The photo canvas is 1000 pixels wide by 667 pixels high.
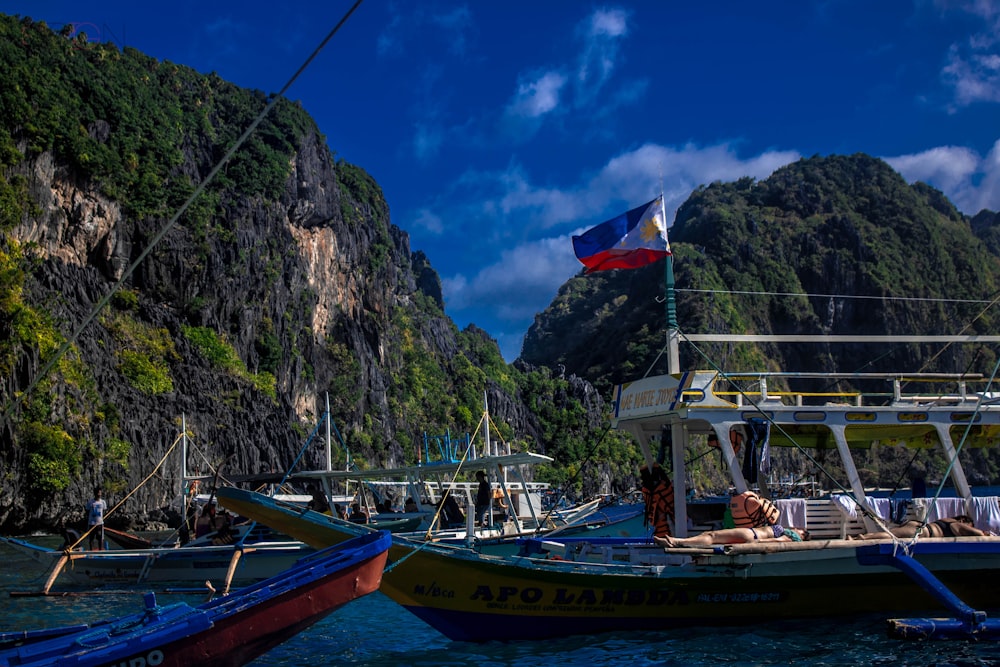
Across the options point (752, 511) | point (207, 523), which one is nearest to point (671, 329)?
point (752, 511)

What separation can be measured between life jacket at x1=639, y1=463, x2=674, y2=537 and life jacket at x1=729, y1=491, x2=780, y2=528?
69.3 inches

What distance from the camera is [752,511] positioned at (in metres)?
13.2

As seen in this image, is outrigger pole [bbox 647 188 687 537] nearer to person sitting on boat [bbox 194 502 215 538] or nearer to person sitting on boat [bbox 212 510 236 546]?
person sitting on boat [bbox 212 510 236 546]

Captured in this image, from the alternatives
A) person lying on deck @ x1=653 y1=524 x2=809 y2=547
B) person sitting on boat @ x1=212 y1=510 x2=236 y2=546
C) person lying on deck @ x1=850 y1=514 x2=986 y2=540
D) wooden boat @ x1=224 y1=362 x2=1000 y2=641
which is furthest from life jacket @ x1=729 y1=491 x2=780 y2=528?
person sitting on boat @ x1=212 y1=510 x2=236 y2=546

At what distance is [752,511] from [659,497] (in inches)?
82.9

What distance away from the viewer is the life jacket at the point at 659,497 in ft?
49.1

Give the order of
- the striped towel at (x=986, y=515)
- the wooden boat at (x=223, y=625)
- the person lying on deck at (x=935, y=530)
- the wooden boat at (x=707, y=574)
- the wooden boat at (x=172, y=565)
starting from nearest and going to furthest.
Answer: the wooden boat at (x=223, y=625)
the wooden boat at (x=707, y=574)
the person lying on deck at (x=935, y=530)
the striped towel at (x=986, y=515)
the wooden boat at (x=172, y=565)

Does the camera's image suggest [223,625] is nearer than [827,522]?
Yes

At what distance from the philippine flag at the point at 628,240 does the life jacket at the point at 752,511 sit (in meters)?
4.52

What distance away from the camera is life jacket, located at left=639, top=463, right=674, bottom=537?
14953 millimetres

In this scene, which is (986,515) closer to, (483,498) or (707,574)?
(707,574)

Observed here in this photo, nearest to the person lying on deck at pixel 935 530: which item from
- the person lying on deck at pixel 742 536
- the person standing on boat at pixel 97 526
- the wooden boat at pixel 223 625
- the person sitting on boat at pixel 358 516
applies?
the person lying on deck at pixel 742 536

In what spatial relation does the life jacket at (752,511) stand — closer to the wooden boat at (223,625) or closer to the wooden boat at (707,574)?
the wooden boat at (707,574)

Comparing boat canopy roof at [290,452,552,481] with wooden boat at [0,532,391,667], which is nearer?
wooden boat at [0,532,391,667]
